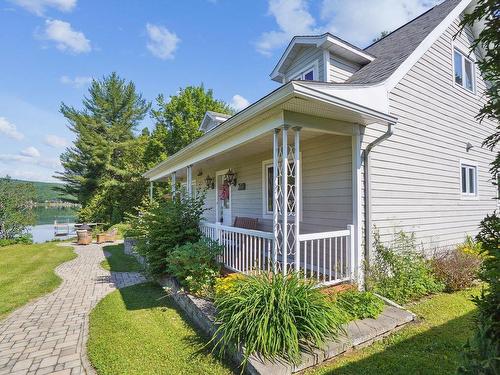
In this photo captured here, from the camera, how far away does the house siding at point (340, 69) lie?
7078 mm

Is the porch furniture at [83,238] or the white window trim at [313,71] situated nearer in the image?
the white window trim at [313,71]

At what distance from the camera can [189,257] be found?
5277mm

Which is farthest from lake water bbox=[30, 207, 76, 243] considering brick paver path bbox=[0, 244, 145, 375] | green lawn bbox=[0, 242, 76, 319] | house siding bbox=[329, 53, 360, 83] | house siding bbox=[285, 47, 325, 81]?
house siding bbox=[329, 53, 360, 83]

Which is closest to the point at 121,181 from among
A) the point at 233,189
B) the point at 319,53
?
the point at 233,189

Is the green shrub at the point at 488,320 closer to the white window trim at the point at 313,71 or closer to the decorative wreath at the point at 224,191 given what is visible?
the white window trim at the point at 313,71

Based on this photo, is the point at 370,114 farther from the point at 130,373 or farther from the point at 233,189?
the point at 233,189

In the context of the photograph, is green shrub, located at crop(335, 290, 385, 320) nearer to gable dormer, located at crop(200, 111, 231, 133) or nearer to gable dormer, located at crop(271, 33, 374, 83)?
gable dormer, located at crop(271, 33, 374, 83)

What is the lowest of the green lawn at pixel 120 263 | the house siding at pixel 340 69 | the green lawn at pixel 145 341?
the green lawn at pixel 120 263

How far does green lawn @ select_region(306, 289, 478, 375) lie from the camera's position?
3121 mm

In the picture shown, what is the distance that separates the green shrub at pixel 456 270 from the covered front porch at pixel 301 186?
213cm

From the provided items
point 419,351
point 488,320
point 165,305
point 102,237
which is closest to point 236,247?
point 165,305

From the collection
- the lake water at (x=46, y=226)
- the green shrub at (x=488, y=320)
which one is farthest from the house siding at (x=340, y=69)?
the lake water at (x=46, y=226)

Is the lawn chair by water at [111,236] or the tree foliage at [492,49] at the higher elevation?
the tree foliage at [492,49]

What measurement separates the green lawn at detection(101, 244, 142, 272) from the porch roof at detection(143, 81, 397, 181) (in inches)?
212
